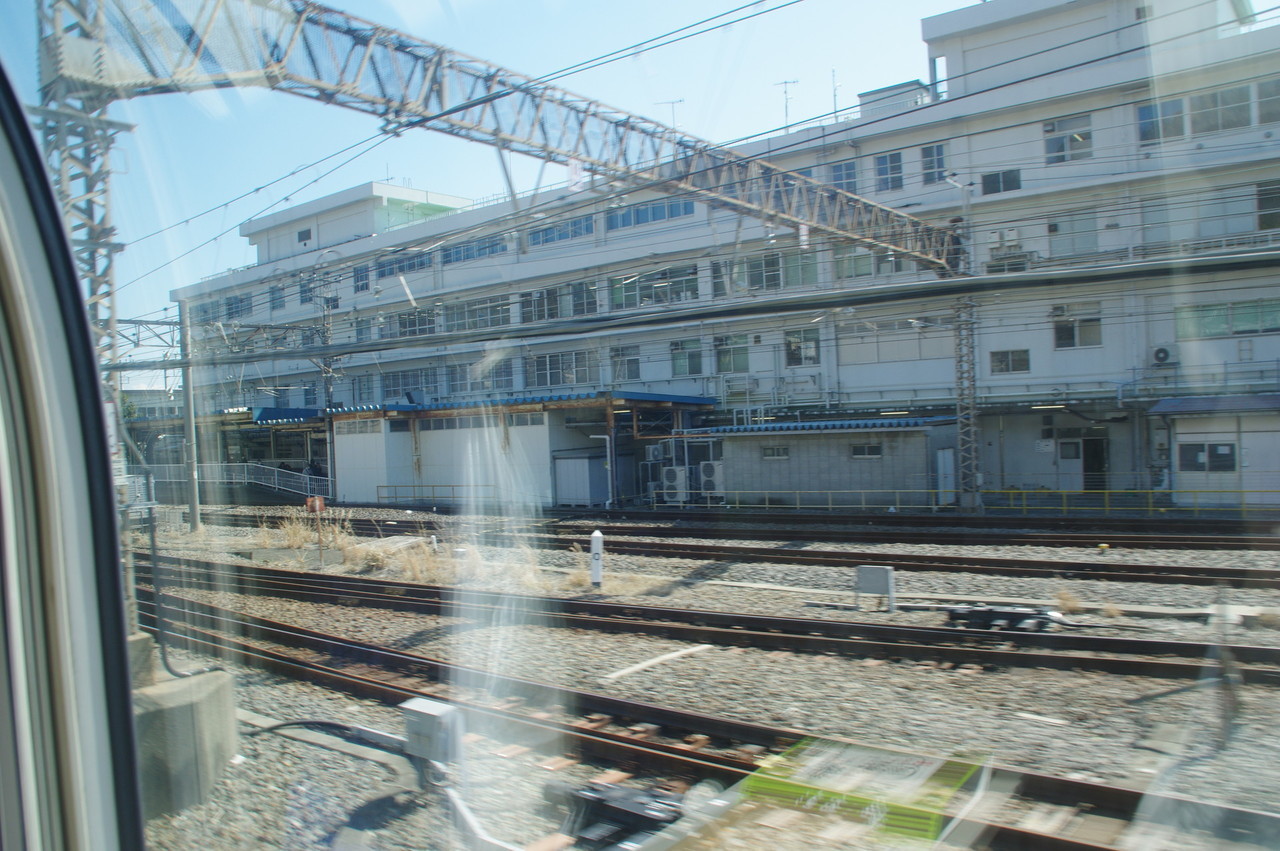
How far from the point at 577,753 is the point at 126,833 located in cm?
370

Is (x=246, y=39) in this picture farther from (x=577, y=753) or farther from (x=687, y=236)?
(x=687, y=236)

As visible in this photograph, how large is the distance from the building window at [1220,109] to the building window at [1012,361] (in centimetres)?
670

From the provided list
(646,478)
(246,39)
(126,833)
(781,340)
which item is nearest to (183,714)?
(126,833)

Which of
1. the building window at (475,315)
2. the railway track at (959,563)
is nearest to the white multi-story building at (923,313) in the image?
the building window at (475,315)

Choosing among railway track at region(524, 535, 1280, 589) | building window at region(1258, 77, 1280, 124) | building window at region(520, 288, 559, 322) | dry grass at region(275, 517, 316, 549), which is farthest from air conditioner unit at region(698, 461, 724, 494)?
building window at region(1258, 77, 1280, 124)

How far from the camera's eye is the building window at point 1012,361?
74.2 feet

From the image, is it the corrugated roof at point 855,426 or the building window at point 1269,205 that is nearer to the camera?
the corrugated roof at point 855,426

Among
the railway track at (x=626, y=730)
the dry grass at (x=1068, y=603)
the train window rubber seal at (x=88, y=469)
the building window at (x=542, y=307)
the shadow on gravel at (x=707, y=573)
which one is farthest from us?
the building window at (x=542, y=307)

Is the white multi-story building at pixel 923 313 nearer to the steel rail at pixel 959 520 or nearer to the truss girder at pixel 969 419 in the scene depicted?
the truss girder at pixel 969 419

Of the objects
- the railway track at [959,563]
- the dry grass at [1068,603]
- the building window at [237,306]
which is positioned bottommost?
the railway track at [959,563]

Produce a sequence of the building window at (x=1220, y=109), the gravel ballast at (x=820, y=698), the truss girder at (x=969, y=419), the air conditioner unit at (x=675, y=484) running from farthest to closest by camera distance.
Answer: the air conditioner unit at (x=675, y=484)
the building window at (x=1220, y=109)
the truss girder at (x=969, y=419)
the gravel ballast at (x=820, y=698)

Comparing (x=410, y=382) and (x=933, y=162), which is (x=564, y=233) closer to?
(x=410, y=382)

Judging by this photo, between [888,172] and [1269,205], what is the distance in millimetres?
9478

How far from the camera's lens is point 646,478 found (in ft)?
78.6
